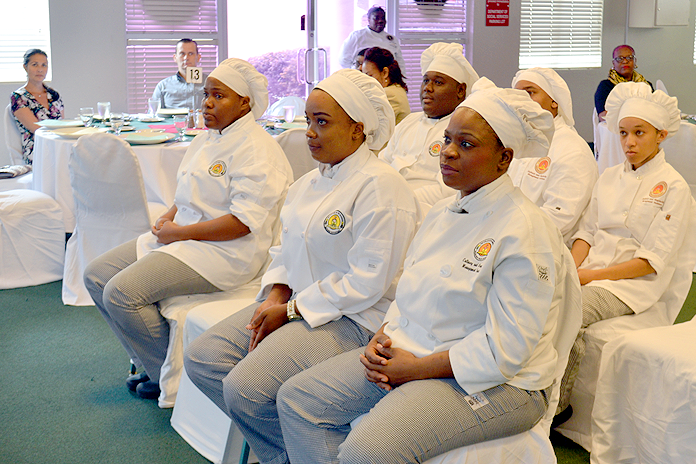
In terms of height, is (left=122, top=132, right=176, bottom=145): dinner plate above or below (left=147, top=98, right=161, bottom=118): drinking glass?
below

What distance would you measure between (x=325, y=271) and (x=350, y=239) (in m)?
0.14

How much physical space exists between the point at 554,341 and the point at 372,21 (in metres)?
6.09

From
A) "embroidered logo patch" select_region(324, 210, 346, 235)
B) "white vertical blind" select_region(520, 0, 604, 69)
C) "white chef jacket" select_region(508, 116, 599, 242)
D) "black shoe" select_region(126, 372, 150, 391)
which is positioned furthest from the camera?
"white vertical blind" select_region(520, 0, 604, 69)

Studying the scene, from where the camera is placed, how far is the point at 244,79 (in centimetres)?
260

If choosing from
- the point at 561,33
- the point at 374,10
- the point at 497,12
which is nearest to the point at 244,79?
the point at 374,10

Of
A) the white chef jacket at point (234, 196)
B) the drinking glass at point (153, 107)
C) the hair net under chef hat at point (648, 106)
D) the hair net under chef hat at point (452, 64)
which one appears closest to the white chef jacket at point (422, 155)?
the hair net under chef hat at point (452, 64)

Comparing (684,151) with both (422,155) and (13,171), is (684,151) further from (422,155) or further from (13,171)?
(13,171)

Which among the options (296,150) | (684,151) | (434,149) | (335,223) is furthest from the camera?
(684,151)

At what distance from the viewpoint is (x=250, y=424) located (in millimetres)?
1897

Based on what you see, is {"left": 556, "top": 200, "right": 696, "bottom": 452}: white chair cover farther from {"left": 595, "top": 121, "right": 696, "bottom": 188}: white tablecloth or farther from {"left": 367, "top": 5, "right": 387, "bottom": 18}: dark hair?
{"left": 367, "top": 5, "right": 387, "bottom": 18}: dark hair

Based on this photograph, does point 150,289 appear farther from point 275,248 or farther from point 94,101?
point 94,101

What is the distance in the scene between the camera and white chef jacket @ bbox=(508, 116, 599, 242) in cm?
258

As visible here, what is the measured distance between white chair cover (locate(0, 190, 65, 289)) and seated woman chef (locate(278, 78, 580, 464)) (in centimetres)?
277

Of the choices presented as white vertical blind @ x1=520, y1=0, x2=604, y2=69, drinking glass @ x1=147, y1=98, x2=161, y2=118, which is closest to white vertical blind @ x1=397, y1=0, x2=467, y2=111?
white vertical blind @ x1=520, y1=0, x2=604, y2=69
